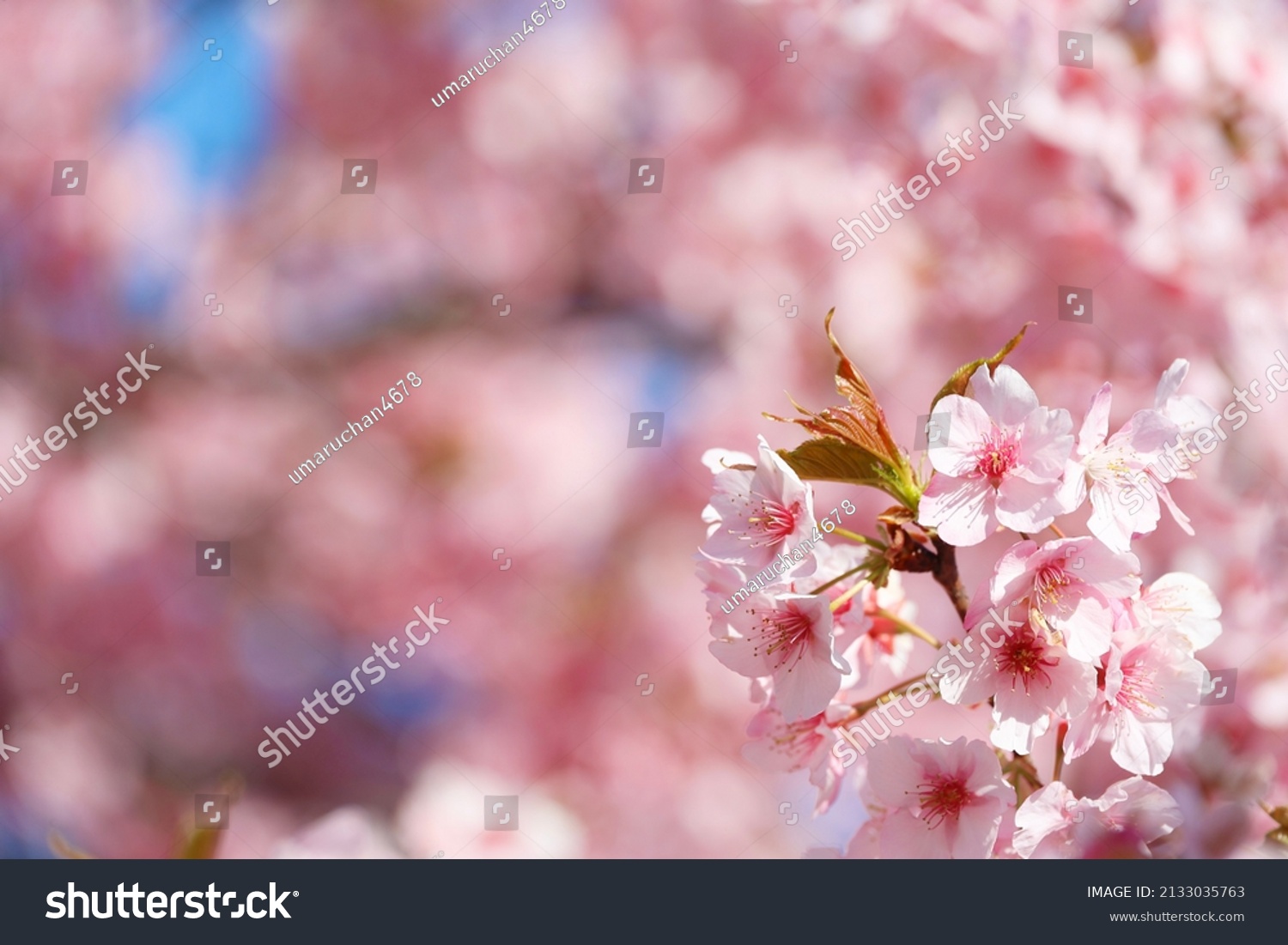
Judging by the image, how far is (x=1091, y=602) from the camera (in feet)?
1.94

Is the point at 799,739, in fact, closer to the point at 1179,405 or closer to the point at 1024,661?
the point at 1024,661

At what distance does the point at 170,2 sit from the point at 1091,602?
1669 mm

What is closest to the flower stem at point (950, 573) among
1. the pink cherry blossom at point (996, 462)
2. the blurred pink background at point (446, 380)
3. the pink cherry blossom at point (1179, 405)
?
the pink cherry blossom at point (996, 462)

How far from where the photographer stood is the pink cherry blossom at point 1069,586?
0.58 meters

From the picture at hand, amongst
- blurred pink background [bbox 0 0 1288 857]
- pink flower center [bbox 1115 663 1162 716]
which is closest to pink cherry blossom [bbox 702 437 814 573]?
pink flower center [bbox 1115 663 1162 716]

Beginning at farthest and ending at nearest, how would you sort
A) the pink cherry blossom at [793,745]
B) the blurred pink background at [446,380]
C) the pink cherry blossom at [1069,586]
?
the blurred pink background at [446,380]
the pink cherry blossom at [793,745]
the pink cherry blossom at [1069,586]

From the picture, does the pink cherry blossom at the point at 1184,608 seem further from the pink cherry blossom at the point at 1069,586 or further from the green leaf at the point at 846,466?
the green leaf at the point at 846,466

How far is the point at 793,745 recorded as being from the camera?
69 cm

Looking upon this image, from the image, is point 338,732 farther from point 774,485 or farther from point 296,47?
point 774,485

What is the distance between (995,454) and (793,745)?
0.25 metres

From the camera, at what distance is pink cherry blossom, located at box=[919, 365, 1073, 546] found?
60 centimetres

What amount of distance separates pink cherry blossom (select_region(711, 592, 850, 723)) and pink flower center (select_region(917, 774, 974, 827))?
0.10 meters

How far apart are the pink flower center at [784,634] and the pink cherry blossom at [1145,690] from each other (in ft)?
0.58
